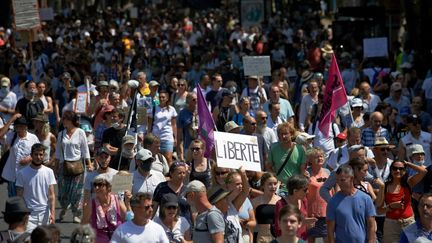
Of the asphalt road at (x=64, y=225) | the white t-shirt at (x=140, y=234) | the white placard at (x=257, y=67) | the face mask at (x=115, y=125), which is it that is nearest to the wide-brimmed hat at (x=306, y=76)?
the white placard at (x=257, y=67)

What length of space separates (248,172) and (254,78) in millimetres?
6266

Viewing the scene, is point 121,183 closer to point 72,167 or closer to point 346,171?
point 346,171

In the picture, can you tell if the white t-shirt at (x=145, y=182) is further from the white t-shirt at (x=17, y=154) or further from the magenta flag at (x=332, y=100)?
the magenta flag at (x=332, y=100)

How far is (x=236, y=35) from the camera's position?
43.0 metres

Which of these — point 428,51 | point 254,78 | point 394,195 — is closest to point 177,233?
point 394,195

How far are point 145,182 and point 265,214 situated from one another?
1.31 m

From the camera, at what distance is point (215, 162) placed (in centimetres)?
1350

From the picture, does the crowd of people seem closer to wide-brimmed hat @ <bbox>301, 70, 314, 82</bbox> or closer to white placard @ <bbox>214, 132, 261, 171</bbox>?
wide-brimmed hat @ <bbox>301, 70, 314, 82</bbox>

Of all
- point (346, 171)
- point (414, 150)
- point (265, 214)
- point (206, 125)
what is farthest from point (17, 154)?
point (346, 171)

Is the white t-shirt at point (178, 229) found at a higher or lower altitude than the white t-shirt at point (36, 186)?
higher

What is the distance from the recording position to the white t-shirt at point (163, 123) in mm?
18219

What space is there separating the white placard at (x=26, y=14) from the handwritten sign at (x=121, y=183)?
1302 centimetres

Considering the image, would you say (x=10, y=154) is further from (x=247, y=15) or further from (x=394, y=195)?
(x=247, y=15)

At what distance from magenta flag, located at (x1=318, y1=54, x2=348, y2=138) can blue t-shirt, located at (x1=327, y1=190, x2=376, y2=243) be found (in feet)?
14.4
